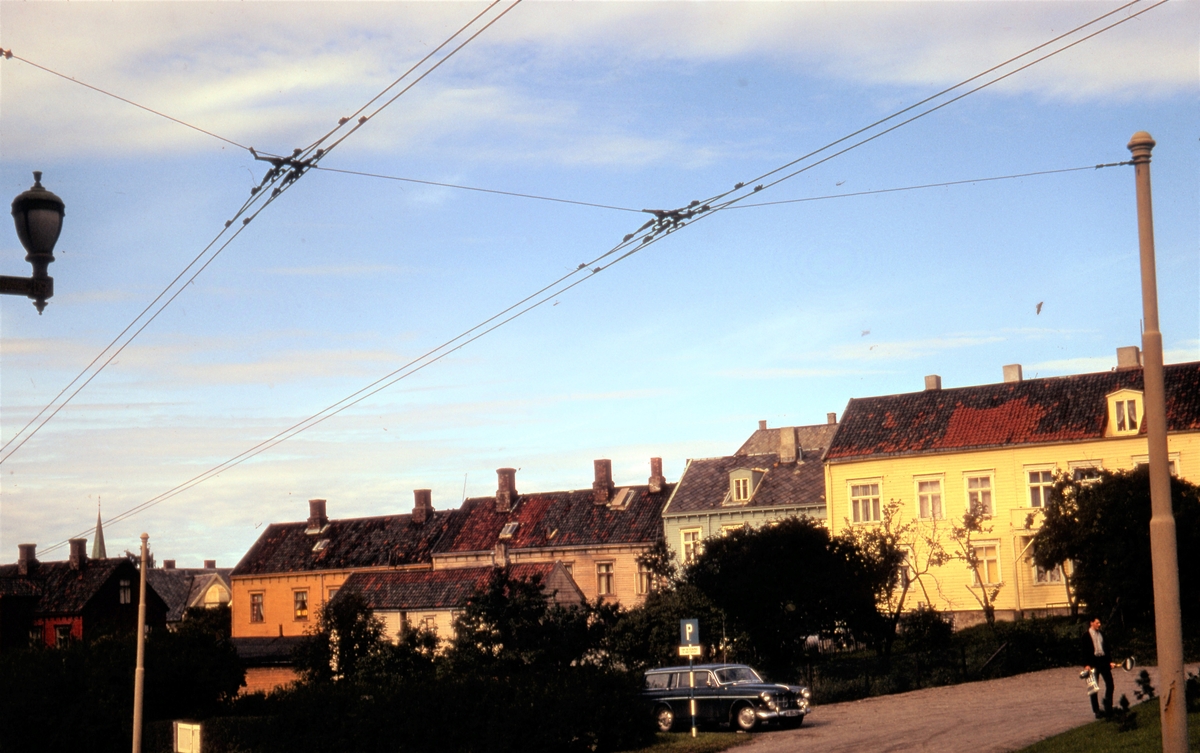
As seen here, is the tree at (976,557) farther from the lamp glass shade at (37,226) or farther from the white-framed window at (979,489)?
the lamp glass shade at (37,226)

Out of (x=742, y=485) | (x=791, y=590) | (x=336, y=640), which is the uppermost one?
(x=742, y=485)

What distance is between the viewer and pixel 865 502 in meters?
55.9

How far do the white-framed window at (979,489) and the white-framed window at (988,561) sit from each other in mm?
1326

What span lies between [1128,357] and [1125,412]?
564cm

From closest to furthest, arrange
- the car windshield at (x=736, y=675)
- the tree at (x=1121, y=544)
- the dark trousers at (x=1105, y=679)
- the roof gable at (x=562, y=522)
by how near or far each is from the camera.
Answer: the dark trousers at (x=1105, y=679) → the car windshield at (x=736, y=675) → the tree at (x=1121, y=544) → the roof gable at (x=562, y=522)

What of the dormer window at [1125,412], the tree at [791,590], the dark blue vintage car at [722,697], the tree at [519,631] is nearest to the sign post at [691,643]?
the dark blue vintage car at [722,697]

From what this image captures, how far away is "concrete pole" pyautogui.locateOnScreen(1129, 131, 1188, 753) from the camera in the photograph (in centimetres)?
1005

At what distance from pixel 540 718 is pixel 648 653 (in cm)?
1478

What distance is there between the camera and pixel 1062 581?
49.9 m

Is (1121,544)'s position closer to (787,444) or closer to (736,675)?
(736,675)

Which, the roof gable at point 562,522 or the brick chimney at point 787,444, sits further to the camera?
the roof gable at point 562,522

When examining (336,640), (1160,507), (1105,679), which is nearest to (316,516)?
(336,640)

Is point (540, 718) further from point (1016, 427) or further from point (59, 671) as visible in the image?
point (1016, 427)

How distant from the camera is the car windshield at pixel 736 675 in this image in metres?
29.5
